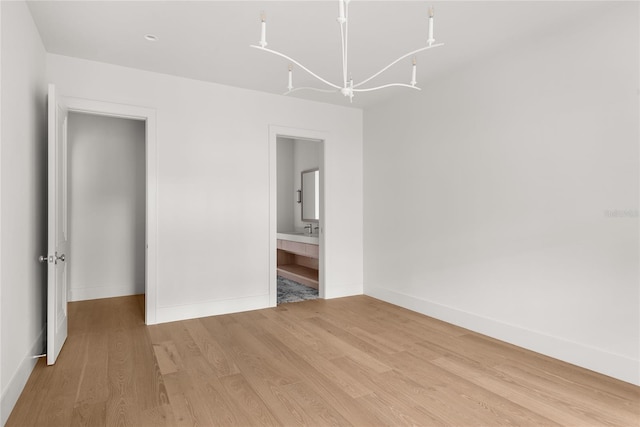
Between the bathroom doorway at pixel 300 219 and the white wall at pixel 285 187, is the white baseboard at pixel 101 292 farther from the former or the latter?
the white wall at pixel 285 187

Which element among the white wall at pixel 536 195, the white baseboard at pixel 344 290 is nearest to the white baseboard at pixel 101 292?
the white baseboard at pixel 344 290

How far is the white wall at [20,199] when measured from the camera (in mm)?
2188

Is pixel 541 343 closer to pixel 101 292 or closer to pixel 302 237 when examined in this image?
pixel 302 237

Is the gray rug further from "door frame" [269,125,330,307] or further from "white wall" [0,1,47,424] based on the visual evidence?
"white wall" [0,1,47,424]

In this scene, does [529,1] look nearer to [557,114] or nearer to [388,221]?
[557,114]

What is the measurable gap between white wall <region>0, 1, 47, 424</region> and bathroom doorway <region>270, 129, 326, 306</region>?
8.20ft

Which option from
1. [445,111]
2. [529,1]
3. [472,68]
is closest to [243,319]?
[445,111]

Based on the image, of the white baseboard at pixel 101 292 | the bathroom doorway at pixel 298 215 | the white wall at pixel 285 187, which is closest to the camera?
the white baseboard at pixel 101 292

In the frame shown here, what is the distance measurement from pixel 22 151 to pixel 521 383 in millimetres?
3767

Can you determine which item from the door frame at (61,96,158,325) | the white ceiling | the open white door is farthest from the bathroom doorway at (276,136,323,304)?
the open white door

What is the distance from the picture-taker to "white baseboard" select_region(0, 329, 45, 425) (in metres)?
2.11

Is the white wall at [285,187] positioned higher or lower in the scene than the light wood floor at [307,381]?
higher

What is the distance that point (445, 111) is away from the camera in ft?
13.4

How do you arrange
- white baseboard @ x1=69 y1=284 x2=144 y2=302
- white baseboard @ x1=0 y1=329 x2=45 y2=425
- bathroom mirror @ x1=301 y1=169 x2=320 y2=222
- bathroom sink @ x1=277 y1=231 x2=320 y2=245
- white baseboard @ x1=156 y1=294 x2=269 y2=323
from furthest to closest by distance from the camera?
bathroom mirror @ x1=301 y1=169 x2=320 y2=222
bathroom sink @ x1=277 y1=231 x2=320 y2=245
white baseboard @ x1=69 y1=284 x2=144 y2=302
white baseboard @ x1=156 y1=294 x2=269 y2=323
white baseboard @ x1=0 y1=329 x2=45 y2=425
